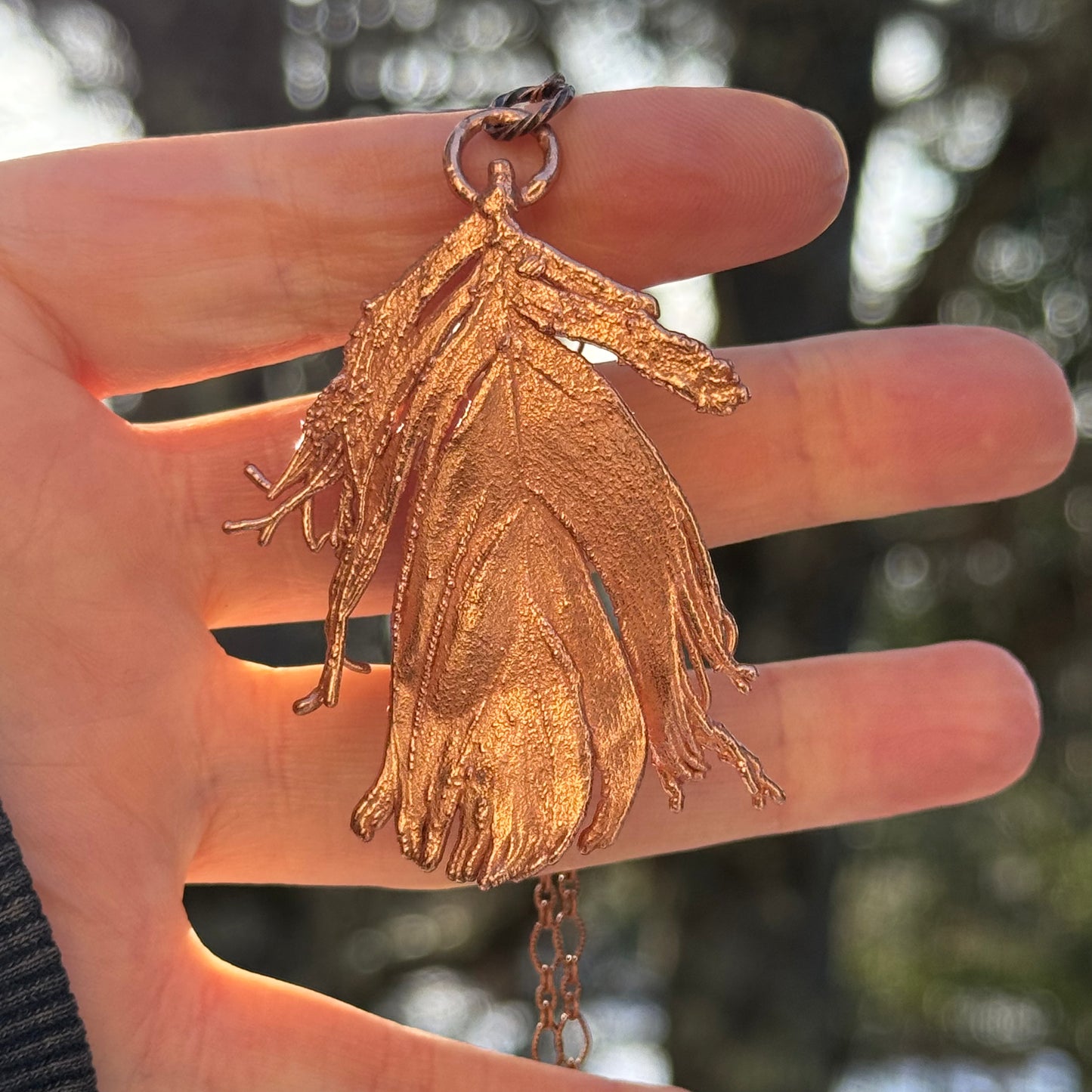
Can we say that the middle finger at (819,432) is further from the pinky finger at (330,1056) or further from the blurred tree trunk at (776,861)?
the blurred tree trunk at (776,861)

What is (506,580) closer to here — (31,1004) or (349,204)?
(349,204)

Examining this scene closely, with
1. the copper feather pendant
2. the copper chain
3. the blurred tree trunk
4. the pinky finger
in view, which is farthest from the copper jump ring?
the blurred tree trunk

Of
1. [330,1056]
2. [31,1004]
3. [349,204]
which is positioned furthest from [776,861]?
[349,204]

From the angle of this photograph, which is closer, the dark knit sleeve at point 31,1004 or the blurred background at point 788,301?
the dark knit sleeve at point 31,1004

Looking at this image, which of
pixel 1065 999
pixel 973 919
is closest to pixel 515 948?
pixel 973 919

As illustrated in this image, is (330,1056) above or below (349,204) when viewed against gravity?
below

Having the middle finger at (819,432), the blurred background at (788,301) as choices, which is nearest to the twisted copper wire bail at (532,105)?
the middle finger at (819,432)
